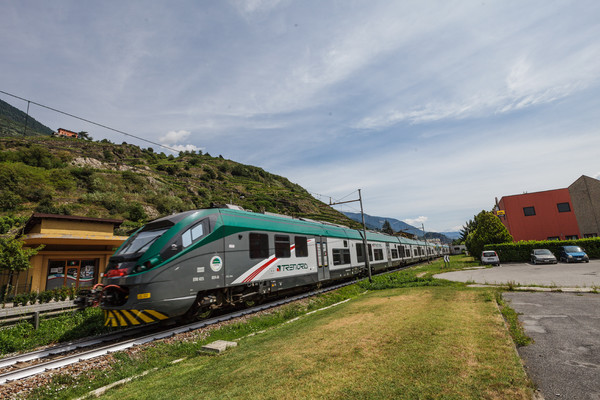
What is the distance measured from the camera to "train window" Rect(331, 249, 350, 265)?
653 inches

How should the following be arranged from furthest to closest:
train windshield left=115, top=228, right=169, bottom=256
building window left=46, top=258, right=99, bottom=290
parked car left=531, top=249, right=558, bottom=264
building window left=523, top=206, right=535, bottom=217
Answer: building window left=523, top=206, right=535, bottom=217 < parked car left=531, top=249, right=558, bottom=264 < building window left=46, top=258, right=99, bottom=290 < train windshield left=115, top=228, right=169, bottom=256

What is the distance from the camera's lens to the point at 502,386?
3.37 m

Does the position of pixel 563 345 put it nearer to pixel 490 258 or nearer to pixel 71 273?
pixel 490 258

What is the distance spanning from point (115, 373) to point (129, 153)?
11308 cm

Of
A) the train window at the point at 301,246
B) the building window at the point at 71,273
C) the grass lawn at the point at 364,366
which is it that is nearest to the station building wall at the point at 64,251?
the building window at the point at 71,273

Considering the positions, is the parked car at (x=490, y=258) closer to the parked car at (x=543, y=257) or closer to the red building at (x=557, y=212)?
the parked car at (x=543, y=257)

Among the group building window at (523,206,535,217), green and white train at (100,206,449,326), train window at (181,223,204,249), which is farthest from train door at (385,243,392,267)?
building window at (523,206,535,217)

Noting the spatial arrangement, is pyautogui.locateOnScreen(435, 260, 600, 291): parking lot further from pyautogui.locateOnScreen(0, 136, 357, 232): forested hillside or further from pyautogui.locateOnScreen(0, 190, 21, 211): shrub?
pyautogui.locateOnScreen(0, 190, 21, 211): shrub

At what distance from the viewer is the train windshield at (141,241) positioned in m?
8.20

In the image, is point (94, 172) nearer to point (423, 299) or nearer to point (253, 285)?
point (253, 285)

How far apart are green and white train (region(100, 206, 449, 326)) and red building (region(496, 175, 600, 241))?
3856 centimetres

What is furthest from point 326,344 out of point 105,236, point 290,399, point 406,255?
point 406,255

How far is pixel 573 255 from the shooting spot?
23312 mm

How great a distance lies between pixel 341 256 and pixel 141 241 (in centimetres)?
1152
